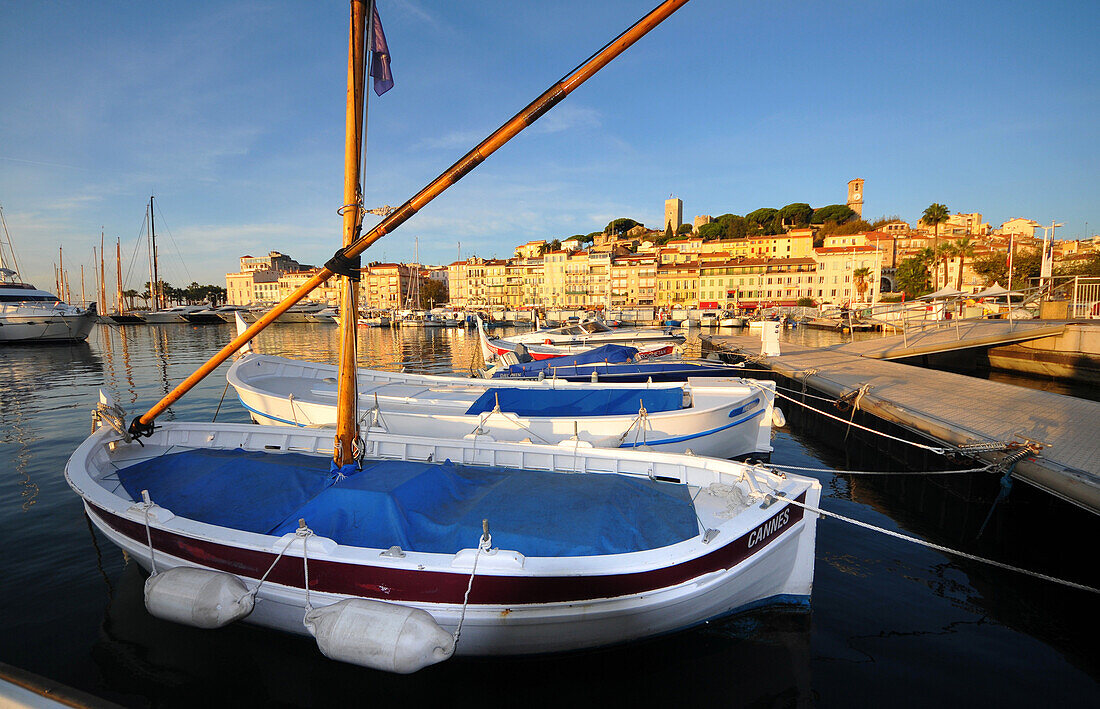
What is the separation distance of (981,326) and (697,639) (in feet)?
95.8

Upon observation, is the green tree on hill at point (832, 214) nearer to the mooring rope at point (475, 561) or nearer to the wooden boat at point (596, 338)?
the wooden boat at point (596, 338)

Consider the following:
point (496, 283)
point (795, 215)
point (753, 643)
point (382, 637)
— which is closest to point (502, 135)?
point (382, 637)

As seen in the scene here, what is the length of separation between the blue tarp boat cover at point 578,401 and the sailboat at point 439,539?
3.61 meters

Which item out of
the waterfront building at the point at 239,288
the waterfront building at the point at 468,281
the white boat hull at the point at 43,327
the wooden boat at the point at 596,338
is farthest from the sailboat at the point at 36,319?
the waterfront building at the point at 239,288

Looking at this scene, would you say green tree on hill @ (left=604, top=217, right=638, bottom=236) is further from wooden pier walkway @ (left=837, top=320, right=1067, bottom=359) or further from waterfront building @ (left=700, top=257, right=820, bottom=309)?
wooden pier walkway @ (left=837, top=320, right=1067, bottom=359)

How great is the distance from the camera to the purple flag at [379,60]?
5.62 meters

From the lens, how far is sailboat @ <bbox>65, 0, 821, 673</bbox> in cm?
434

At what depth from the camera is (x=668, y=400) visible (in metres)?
10.4

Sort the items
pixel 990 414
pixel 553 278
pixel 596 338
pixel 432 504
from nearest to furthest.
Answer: pixel 432 504 → pixel 990 414 → pixel 596 338 → pixel 553 278

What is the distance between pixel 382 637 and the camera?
392cm

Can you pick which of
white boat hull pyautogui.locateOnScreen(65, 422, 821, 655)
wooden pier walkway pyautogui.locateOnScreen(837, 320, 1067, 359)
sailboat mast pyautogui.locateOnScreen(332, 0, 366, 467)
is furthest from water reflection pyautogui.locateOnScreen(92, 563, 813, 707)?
→ wooden pier walkway pyautogui.locateOnScreen(837, 320, 1067, 359)

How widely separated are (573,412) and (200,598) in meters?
6.93

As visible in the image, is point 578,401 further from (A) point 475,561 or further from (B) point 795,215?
(B) point 795,215

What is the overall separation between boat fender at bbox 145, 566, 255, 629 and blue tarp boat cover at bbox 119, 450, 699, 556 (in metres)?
0.58
